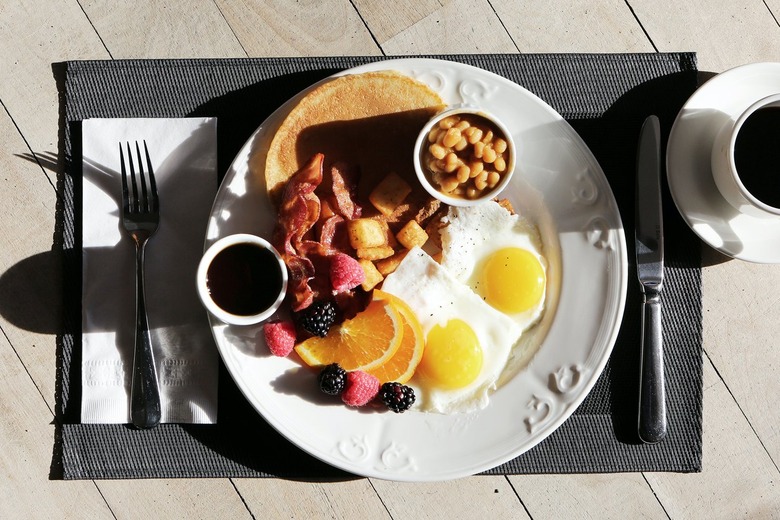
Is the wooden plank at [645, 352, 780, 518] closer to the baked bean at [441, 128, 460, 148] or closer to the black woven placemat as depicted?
A: the black woven placemat

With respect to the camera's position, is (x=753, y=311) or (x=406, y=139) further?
(x=753, y=311)

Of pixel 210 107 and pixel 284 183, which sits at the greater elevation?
pixel 210 107

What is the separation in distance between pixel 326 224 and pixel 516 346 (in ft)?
1.90

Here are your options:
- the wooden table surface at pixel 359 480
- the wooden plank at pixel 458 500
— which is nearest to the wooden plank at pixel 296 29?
the wooden table surface at pixel 359 480

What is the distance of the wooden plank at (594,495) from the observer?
1641mm

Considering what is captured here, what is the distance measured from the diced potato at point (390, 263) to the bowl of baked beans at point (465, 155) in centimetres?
18

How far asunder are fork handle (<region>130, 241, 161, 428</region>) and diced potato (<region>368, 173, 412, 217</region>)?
617 millimetres

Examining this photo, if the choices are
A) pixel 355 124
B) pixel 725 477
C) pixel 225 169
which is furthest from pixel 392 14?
pixel 725 477

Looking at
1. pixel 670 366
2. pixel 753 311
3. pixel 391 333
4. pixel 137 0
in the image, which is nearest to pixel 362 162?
pixel 391 333

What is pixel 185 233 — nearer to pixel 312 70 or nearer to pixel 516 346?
pixel 312 70

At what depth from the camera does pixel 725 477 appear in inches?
64.9

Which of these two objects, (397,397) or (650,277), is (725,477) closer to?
(650,277)

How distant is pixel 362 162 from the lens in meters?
1.49

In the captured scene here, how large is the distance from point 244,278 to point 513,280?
659 millimetres
